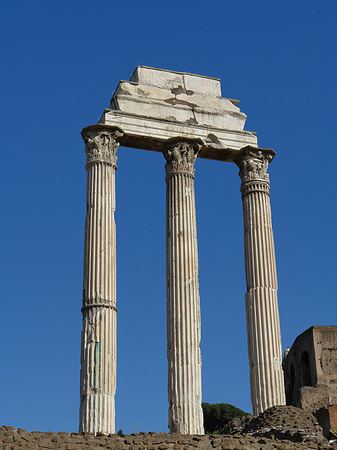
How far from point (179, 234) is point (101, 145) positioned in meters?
3.26

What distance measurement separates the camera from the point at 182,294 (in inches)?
934

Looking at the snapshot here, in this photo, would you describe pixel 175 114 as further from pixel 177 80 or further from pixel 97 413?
pixel 97 413

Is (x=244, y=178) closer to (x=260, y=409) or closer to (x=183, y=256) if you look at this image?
(x=183, y=256)

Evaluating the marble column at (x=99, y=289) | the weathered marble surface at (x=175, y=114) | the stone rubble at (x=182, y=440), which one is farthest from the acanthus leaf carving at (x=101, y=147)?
the stone rubble at (x=182, y=440)

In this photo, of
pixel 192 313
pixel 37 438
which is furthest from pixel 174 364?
pixel 37 438

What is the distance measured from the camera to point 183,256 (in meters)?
24.2

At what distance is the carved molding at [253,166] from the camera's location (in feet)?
85.8

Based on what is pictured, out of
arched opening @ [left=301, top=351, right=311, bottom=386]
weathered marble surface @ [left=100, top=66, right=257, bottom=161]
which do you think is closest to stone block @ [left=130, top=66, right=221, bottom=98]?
weathered marble surface @ [left=100, top=66, right=257, bottom=161]

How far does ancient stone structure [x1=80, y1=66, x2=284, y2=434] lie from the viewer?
2234cm

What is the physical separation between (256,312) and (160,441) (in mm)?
6735

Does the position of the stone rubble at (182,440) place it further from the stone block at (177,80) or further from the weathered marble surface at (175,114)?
the stone block at (177,80)

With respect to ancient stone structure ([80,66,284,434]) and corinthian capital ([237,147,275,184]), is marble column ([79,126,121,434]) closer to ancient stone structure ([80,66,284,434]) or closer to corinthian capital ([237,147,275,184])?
ancient stone structure ([80,66,284,434])

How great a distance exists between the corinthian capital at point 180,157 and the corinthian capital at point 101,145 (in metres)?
1.55

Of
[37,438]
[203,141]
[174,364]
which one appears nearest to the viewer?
[37,438]
